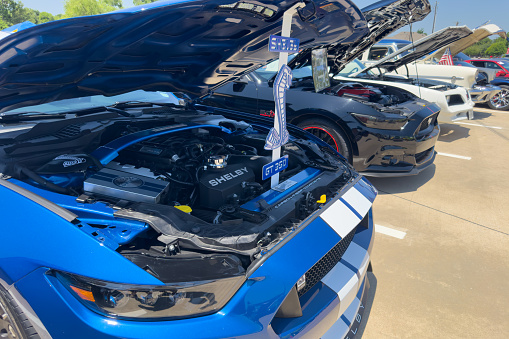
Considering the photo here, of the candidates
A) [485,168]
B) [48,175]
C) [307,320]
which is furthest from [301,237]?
[485,168]

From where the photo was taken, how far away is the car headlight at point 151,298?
1062mm

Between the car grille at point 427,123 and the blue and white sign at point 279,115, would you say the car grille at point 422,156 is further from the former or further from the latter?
the blue and white sign at point 279,115

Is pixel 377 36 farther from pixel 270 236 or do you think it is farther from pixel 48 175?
pixel 48 175

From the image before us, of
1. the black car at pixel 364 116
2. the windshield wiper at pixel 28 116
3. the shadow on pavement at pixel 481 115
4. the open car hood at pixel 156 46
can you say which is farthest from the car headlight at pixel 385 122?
the shadow on pavement at pixel 481 115

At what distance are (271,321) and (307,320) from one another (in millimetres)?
182

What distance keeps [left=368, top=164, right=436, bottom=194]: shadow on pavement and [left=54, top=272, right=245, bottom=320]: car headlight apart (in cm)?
302

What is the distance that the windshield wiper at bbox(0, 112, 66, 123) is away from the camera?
6.29ft

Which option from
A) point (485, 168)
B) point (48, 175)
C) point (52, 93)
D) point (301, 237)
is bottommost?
point (485, 168)

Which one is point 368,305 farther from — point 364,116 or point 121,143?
point 364,116

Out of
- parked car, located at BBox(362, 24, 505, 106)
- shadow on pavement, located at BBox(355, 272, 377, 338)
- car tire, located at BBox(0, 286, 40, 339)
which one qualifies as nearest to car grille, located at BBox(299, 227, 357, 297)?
shadow on pavement, located at BBox(355, 272, 377, 338)

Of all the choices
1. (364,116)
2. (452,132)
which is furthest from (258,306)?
(452,132)

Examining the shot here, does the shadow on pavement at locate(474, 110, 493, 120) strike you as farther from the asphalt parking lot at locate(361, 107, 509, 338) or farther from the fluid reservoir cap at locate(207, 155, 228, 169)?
the fluid reservoir cap at locate(207, 155, 228, 169)

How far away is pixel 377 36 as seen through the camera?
12.0ft

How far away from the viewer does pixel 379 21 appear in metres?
3.16
